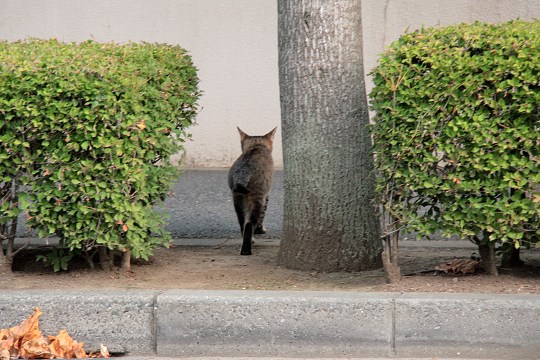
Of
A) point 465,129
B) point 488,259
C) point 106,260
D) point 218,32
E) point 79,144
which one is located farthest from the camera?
point 218,32

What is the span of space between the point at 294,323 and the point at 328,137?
4.91ft

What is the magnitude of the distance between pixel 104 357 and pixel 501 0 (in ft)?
23.9

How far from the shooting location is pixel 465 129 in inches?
211

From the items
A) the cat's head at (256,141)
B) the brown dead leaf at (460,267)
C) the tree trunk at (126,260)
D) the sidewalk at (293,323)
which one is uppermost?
the cat's head at (256,141)

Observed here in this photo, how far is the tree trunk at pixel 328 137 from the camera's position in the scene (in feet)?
20.1

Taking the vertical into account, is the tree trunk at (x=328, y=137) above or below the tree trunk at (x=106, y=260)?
above

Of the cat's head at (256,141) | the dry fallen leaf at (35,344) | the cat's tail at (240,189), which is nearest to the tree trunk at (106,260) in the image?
the dry fallen leaf at (35,344)

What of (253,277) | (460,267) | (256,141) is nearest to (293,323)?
(253,277)

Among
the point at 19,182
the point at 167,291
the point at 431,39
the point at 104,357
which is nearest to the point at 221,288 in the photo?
the point at 167,291

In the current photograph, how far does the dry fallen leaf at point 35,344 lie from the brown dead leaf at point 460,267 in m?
2.30

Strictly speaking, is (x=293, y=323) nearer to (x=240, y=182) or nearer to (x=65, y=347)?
(x=65, y=347)

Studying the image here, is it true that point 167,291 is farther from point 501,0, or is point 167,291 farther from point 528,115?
point 501,0

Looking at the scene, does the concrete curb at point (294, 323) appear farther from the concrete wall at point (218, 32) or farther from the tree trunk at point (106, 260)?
the concrete wall at point (218, 32)

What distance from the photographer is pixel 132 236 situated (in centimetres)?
578
